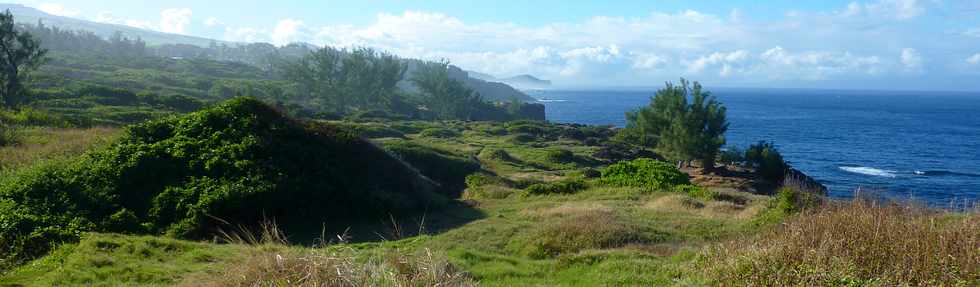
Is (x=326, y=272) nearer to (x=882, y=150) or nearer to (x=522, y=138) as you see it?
(x=522, y=138)

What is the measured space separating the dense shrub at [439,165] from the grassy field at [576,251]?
9.32m

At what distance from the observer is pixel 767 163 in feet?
145

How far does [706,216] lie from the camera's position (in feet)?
55.4

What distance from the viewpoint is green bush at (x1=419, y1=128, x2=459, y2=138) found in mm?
54438

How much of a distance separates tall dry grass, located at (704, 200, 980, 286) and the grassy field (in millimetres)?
17

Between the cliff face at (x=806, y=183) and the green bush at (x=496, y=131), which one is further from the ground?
the cliff face at (x=806, y=183)

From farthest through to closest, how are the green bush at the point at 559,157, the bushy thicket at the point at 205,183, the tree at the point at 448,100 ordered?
the tree at the point at 448,100 < the green bush at the point at 559,157 < the bushy thicket at the point at 205,183

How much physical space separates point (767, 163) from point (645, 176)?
22265 millimetres

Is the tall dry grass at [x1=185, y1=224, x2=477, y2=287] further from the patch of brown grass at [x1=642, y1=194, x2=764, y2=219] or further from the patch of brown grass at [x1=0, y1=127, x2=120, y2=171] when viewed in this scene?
the patch of brown grass at [x1=0, y1=127, x2=120, y2=171]

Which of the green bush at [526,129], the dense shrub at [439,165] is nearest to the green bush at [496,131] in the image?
the green bush at [526,129]

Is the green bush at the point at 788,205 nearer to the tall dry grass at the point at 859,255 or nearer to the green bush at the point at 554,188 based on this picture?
the tall dry grass at the point at 859,255

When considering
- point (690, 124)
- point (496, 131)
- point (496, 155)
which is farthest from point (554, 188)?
point (496, 131)

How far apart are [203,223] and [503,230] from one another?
6.43m

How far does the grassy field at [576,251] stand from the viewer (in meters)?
7.43
